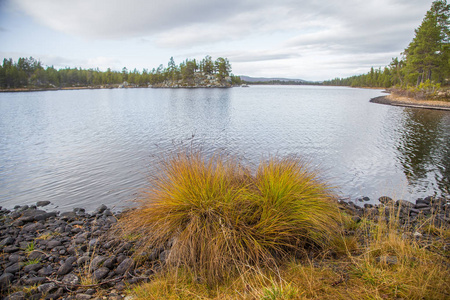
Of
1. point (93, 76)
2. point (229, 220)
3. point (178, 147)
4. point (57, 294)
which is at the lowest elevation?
point (57, 294)

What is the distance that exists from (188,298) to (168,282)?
0.58 metres

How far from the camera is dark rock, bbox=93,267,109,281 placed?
13.2ft

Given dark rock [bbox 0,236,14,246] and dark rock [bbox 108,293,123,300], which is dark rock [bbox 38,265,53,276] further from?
dark rock [bbox 0,236,14,246]

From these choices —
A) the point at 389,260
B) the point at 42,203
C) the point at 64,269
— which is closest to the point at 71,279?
the point at 64,269

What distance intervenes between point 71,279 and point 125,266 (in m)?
0.83

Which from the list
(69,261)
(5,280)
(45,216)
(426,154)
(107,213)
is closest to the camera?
(5,280)

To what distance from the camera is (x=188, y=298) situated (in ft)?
10.2

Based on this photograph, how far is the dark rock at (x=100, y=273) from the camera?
4.01 meters

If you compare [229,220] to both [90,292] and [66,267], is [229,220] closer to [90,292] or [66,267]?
[90,292]

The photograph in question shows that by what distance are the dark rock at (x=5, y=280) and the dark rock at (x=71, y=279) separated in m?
0.83

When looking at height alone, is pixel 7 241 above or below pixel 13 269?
below

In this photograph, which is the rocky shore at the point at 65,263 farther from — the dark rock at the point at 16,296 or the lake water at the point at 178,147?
the lake water at the point at 178,147

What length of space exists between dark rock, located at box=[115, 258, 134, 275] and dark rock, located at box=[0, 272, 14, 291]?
1646mm

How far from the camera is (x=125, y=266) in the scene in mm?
4219
